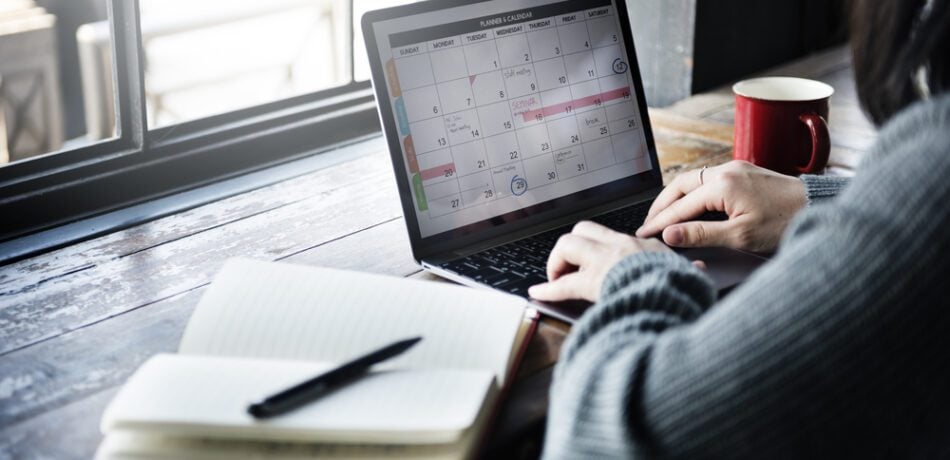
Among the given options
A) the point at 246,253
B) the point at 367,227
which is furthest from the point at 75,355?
the point at 367,227

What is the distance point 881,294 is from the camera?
52 centimetres

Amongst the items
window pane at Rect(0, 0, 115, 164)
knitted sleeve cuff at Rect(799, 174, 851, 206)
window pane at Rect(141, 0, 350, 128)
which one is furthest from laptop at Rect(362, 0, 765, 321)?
window pane at Rect(0, 0, 115, 164)

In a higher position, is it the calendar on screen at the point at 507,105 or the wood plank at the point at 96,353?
the calendar on screen at the point at 507,105

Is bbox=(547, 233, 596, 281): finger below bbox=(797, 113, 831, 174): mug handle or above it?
below

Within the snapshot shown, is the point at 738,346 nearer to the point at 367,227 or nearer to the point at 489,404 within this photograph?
the point at 489,404

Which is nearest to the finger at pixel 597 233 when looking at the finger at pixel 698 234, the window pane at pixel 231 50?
the finger at pixel 698 234

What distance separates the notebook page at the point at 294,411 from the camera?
0.62 m

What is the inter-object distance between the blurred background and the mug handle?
0.48 ft

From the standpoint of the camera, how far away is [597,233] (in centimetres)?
88

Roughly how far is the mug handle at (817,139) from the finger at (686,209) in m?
0.24

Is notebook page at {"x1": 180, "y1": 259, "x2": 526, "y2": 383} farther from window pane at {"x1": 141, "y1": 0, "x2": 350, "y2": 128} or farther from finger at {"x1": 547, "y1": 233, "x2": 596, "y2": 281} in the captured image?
window pane at {"x1": 141, "y1": 0, "x2": 350, "y2": 128}

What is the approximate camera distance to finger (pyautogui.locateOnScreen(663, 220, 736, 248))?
965mm

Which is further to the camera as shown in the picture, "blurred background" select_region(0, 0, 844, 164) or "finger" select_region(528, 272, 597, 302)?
"blurred background" select_region(0, 0, 844, 164)

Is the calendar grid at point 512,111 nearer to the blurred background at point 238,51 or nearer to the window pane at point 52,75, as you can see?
the blurred background at point 238,51
